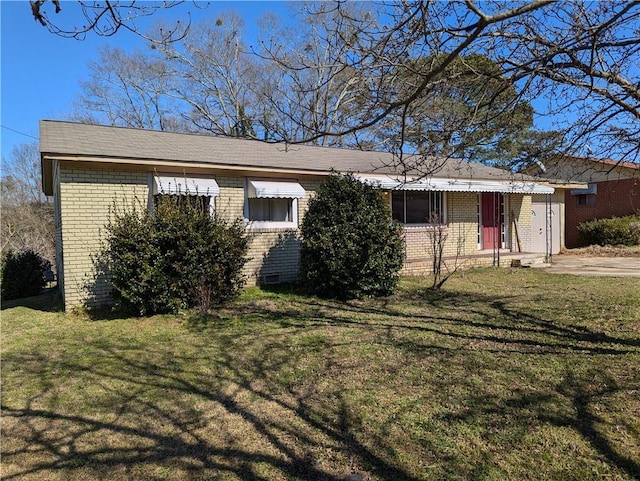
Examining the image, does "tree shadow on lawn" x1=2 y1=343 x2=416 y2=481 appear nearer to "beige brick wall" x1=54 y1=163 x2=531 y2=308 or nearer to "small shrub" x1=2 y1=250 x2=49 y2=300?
"beige brick wall" x1=54 y1=163 x2=531 y2=308

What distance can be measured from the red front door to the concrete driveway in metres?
2.21

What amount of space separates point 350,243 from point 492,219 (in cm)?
1000

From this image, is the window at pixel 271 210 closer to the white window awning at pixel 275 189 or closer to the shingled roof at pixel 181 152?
the white window awning at pixel 275 189

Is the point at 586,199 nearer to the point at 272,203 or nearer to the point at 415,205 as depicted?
the point at 415,205

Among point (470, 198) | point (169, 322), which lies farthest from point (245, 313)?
point (470, 198)

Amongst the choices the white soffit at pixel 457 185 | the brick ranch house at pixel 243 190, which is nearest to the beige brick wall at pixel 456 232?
the brick ranch house at pixel 243 190

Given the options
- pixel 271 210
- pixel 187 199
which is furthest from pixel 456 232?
pixel 187 199

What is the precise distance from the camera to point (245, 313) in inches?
332

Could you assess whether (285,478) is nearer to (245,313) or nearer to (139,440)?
(139,440)

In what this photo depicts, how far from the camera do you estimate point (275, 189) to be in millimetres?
11242

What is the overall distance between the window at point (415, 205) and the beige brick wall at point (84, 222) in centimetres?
820

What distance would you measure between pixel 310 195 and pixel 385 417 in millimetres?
8683

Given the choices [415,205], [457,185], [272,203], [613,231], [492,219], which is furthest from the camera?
[613,231]

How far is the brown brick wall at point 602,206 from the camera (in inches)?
893
